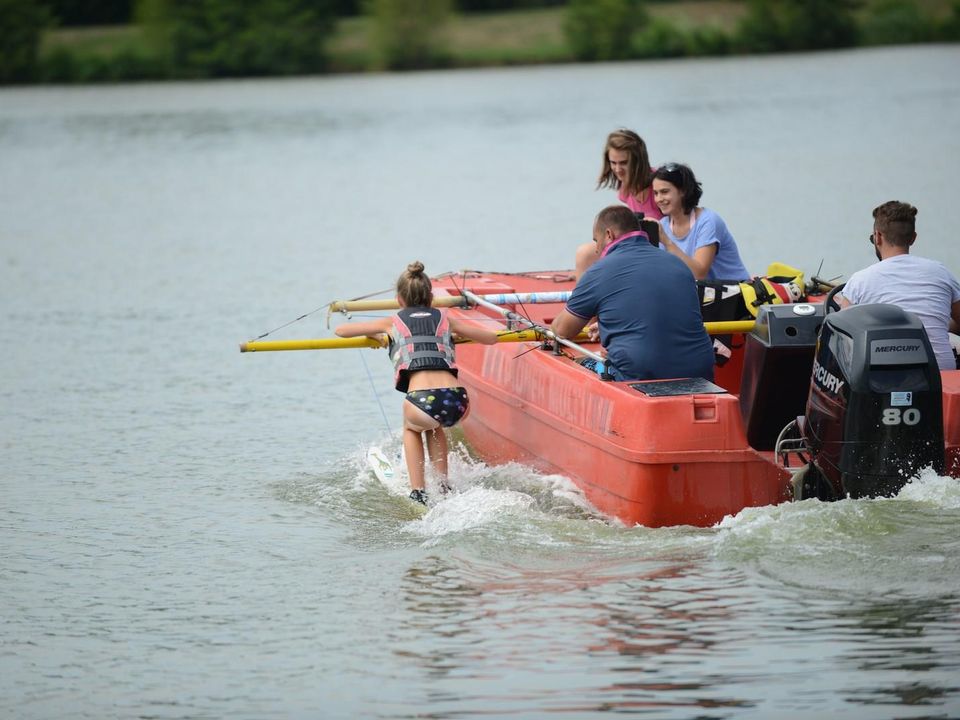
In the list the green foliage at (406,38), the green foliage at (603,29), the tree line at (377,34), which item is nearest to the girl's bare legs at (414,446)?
the tree line at (377,34)

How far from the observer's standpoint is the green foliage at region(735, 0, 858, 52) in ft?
174

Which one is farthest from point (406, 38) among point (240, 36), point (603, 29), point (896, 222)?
point (896, 222)

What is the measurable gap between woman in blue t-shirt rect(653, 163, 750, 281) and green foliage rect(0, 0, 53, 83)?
4939cm

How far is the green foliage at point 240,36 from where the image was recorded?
5600 cm

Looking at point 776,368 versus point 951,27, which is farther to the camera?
point 951,27

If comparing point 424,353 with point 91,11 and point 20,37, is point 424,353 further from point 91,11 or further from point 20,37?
point 91,11

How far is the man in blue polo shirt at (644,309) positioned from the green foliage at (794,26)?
47694 millimetres

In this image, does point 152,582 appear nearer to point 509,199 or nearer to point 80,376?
point 80,376

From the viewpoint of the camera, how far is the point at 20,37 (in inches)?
2167

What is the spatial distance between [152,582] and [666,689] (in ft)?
8.21

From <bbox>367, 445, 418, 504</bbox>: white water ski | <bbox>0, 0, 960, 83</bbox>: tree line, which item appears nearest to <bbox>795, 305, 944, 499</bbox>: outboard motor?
<bbox>367, 445, 418, 504</bbox>: white water ski

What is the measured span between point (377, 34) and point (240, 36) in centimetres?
474

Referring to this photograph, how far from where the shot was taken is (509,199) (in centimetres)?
2177

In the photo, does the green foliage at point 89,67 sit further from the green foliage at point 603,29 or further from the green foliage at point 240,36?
the green foliage at point 603,29
